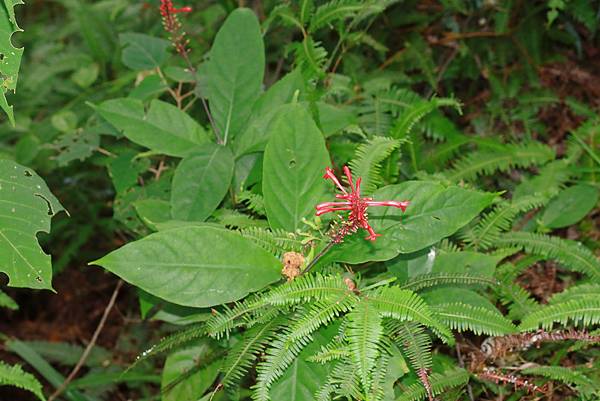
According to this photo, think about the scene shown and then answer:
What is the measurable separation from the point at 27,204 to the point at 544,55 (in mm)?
3007

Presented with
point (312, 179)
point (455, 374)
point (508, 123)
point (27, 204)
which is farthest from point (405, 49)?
point (27, 204)

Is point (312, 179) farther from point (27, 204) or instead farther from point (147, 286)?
point (27, 204)

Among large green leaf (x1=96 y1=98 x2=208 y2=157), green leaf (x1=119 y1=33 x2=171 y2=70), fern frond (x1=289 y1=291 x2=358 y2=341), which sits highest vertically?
green leaf (x1=119 y1=33 x2=171 y2=70)

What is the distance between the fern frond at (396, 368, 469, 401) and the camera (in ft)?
6.21

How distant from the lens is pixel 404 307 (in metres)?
1.68

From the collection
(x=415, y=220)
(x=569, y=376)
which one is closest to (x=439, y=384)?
(x=569, y=376)

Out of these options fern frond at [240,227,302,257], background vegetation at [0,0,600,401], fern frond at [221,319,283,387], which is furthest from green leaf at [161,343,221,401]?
fern frond at [240,227,302,257]

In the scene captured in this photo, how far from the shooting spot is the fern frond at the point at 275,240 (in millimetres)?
1906

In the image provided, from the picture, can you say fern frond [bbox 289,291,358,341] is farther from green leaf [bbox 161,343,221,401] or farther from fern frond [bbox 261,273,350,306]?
green leaf [bbox 161,343,221,401]

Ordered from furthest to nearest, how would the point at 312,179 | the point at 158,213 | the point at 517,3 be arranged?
the point at 517,3 < the point at 158,213 < the point at 312,179

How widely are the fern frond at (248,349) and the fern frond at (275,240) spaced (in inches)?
8.4

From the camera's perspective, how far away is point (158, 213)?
7.48 feet

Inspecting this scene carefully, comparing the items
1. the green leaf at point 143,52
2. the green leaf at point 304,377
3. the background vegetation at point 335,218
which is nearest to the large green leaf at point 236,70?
the background vegetation at point 335,218

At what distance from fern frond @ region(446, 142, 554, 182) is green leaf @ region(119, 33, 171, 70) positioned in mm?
1418
